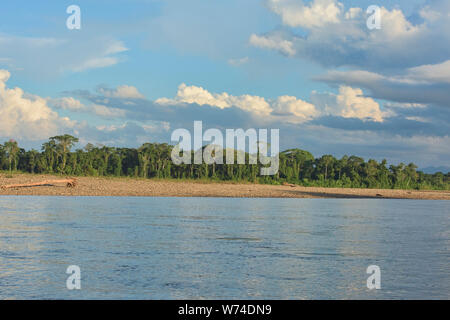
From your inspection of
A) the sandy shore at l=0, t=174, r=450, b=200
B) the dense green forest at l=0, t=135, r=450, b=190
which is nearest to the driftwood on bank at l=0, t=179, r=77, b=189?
the sandy shore at l=0, t=174, r=450, b=200

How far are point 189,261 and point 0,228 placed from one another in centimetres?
1350

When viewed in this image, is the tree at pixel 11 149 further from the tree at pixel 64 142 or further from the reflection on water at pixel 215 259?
the reflection on water at pixel 215 259

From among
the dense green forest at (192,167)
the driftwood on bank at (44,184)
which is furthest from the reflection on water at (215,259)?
the dense green forest at (192,167)

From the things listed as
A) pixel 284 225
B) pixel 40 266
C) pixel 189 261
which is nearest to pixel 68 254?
pixel 40 266

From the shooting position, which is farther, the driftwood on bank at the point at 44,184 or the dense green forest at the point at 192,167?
the dense green forest at the point at 192,167

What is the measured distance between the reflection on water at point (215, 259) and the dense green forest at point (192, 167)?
60501 millimetres

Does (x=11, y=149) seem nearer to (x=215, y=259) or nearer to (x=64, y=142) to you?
(x=64, y=142)

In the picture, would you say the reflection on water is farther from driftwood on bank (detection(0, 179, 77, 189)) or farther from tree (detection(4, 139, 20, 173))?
tree (detection(4, 139, 20, 173))

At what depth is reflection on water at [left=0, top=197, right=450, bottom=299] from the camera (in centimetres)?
1465

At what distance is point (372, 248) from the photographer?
23359 millimetres

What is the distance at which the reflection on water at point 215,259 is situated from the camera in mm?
14648

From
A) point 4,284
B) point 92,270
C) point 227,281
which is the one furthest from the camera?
point 92,270

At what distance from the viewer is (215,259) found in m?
19.5

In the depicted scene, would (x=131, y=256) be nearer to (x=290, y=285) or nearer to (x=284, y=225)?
(x=290, y=285)
